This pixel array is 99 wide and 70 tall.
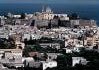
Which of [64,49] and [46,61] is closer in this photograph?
[46,61]

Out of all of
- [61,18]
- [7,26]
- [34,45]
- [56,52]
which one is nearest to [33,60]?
[56,52]

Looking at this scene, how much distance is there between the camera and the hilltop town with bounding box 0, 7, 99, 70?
68.2 ft

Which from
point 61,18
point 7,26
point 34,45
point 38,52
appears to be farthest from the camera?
point 61,18

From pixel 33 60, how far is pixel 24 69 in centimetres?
152

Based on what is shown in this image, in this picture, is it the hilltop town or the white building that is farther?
the hilltop town

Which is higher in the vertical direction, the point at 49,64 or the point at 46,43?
the point at 49,64

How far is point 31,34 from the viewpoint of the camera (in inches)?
1137

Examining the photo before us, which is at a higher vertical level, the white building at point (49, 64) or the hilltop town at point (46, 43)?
the white building at point (49, 64)

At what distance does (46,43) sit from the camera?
26.1m

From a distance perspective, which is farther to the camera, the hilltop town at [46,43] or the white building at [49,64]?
the hilltop town at [46,43]

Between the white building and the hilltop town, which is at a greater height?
the white building

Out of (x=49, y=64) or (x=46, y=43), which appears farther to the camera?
(x=46, y=43)

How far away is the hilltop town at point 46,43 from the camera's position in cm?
2078

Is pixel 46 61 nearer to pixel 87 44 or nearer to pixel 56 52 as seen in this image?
pixel 56 52
